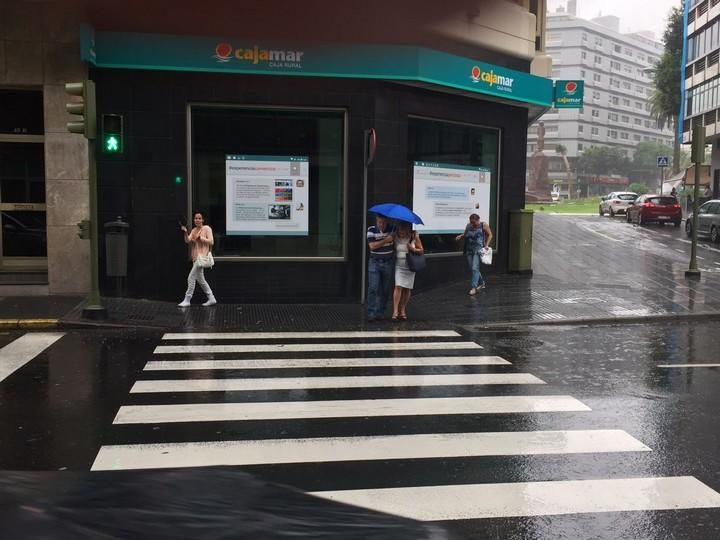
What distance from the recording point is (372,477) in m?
4.65

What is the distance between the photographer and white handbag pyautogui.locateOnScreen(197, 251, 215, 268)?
12.4 meters

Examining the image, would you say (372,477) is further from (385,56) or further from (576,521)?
(385,56)

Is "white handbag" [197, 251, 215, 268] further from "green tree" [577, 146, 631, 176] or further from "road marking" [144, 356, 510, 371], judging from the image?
"green tree" [577, 146, 631, 176]

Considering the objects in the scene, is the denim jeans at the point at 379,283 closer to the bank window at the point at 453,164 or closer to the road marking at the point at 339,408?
the bank window at the point at 453,164

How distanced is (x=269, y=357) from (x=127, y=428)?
9.97ft

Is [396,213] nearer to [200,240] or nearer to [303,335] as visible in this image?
[303,335]

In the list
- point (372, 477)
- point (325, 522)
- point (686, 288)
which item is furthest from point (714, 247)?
point (325, 522)

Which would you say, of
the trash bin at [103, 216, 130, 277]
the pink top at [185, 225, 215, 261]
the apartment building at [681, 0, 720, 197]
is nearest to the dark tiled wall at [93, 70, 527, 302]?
the trash bin at [103, 216, 130, 277]

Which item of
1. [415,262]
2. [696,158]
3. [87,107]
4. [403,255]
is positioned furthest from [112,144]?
[696,158]

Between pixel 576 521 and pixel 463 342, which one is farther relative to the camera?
pixel 463 342

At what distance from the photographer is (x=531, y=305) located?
1313 cm

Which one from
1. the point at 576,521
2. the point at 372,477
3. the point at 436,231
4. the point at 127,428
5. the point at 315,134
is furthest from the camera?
the point at 436,231

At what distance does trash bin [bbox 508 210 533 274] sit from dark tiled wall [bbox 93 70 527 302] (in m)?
3.78

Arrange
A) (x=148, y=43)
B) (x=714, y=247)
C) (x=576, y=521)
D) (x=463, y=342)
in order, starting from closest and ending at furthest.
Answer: (x=576, y=521)
(x=463, y=342)
(x=148, y=43)
(x=714, y=247)
